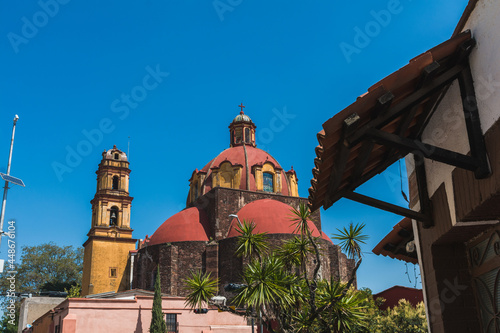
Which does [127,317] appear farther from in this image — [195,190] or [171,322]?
[195,190]

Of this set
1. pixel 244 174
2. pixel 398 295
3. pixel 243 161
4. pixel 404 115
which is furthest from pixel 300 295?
pixel 243 161

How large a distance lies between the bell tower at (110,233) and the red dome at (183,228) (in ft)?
23.5

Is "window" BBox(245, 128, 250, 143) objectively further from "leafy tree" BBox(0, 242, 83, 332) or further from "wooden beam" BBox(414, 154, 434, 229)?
"wooden beam" BBox(414, 154, 434, 229)

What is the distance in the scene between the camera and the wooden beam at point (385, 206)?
559cm

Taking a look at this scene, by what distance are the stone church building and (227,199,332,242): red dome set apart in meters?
0.07

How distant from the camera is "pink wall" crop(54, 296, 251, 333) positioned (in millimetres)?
25922

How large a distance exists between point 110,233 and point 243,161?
13.3 m

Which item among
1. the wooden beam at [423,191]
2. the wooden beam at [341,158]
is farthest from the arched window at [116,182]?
the wooden beam at [423,191]

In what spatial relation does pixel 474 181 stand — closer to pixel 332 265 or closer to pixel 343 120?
pixel 343 120

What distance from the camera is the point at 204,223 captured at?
37.7m

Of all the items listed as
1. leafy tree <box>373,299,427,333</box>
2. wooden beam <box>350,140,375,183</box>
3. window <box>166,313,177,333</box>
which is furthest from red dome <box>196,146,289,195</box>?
wooden beam <box>350,140,375,183</box>

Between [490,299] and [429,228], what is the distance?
0.99 m

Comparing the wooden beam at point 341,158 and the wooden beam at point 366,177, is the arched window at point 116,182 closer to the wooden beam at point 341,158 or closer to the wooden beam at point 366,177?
the wooden beam at point 366,177

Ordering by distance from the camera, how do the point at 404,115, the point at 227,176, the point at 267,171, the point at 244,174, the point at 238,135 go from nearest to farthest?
the point at 404,115 < the point at 244,174 < the point at 227,176 < the point at 267,171 < the point at 238,135
